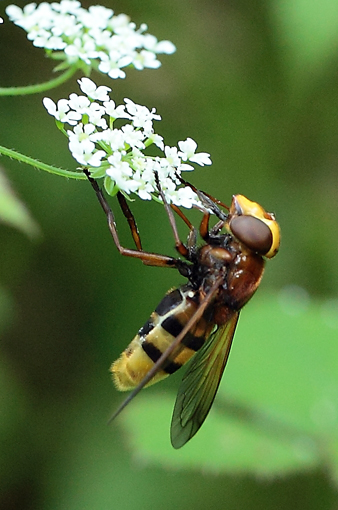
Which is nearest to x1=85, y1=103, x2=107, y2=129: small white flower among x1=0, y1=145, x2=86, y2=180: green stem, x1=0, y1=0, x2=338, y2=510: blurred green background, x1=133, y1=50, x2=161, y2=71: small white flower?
x1=0, y1=145, x2=86, y2=180: green stem

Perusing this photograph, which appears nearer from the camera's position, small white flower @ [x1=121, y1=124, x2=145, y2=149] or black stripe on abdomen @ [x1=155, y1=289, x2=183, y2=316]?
small white flower @ [x1=121, y1=124, x2=145, y2=149]

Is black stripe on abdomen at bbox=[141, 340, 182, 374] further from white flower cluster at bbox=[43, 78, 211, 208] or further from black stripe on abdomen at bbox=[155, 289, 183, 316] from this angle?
white flower cluster at bbox=[43, 78, 211, 208]

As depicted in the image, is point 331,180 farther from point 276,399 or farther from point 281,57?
point 276,399

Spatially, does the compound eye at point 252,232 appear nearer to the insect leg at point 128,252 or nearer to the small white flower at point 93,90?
the insect leg at point 128,252

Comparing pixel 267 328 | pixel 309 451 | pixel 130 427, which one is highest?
pixel 267 328

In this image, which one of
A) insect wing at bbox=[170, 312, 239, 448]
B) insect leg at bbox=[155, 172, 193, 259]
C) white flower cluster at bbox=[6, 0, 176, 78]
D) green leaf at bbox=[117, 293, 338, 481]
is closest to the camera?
insect leg at bbox=[155, 172, 193, 259]

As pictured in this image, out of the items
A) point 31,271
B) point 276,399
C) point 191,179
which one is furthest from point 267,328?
point 31,271

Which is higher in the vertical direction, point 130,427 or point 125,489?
point 130,427
